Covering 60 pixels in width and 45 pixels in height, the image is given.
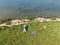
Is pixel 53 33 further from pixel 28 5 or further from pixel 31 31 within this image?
pixel 28 5

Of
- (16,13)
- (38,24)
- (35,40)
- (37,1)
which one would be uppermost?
(37,1)

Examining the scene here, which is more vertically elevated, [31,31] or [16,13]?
[16,13]

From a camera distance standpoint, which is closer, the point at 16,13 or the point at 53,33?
the point at 53,33

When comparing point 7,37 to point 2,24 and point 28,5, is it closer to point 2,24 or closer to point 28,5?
point 2,24

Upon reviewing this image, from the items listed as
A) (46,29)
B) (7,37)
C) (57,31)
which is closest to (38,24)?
(46,29)

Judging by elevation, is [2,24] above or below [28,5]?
below

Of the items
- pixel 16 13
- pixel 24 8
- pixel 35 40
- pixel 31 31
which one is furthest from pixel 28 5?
pixel 35 40
